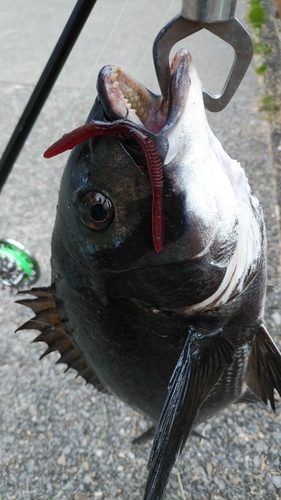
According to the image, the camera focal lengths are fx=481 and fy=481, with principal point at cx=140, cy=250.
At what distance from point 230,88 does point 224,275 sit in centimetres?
42

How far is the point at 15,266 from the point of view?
2.12 meters

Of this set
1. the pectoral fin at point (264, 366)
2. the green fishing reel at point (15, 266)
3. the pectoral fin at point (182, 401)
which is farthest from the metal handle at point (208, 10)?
the green fishing reel at point (15, 266)

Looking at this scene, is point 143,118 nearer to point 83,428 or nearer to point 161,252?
point 161,252

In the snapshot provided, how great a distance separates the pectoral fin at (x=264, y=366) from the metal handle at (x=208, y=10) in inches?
32.8

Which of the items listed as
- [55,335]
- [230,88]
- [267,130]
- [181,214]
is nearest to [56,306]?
[55,335]

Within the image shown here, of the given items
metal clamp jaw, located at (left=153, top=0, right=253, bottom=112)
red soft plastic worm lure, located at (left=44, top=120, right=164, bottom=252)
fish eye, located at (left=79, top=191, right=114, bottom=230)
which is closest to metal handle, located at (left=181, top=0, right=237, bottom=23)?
metal clamp jaw, located at (left=153, top=0, right=253, bottom=112)

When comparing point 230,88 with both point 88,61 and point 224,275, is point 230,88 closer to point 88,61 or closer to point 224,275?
point 224,275

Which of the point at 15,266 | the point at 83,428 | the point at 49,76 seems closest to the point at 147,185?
the point at 49,76

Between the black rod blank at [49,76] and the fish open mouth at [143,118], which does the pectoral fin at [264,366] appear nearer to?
the fish open mouth at [143,118]

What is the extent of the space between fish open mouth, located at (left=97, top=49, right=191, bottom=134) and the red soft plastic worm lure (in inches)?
0.8

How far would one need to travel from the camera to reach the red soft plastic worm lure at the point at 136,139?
0.88m

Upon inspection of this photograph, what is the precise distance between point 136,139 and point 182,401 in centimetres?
61

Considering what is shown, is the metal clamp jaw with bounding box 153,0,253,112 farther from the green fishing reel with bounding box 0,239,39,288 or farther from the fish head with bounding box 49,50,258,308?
the green fishing reel with bounding box 0,239,39,288

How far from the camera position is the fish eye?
1.00 m
